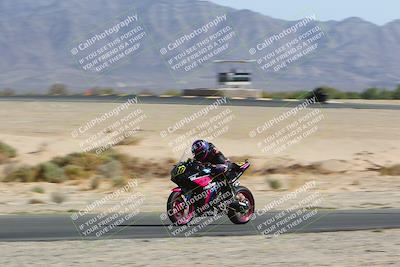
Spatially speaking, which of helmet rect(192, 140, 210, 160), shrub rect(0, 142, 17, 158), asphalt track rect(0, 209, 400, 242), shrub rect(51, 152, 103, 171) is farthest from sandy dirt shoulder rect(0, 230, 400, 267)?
shrub rect(0, 142, 17, 158)

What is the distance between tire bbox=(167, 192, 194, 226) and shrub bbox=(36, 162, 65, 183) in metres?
12.3

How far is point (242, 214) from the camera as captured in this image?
15.5m

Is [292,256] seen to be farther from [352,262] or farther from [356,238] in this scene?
[356,238]

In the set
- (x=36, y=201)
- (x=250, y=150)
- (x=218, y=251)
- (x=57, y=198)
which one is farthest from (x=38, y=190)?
(x=218, y=251)

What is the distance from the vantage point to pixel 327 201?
811 inches

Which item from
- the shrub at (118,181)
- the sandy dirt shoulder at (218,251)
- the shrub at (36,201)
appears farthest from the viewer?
the shrub at (118,181)

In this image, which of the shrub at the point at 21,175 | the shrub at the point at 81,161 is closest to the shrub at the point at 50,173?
the shrub at the point at 21,175

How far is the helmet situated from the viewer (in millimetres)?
14750

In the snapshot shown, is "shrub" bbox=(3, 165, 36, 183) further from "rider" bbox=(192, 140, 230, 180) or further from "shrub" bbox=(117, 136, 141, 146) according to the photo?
"rider" bbox=(192, 140, 230, 180)

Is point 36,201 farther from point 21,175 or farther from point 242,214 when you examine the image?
point 242,214

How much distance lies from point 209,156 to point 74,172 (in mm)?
13113

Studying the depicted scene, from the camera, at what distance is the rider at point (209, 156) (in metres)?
14.8

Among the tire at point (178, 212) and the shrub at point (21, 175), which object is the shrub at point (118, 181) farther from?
the tire at point (178, 212)

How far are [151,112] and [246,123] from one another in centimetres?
624
